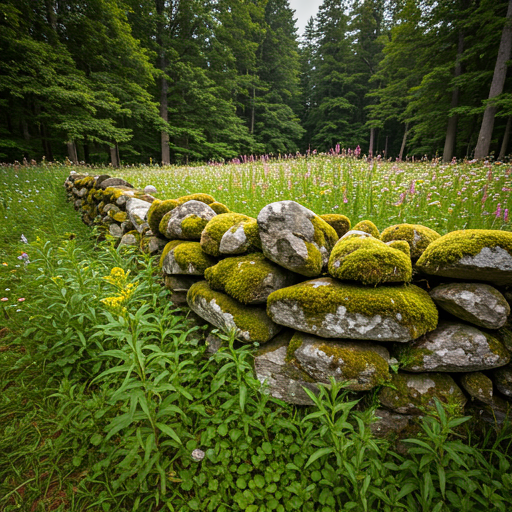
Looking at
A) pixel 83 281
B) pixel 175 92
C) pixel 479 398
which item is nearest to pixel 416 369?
pixel 479 398

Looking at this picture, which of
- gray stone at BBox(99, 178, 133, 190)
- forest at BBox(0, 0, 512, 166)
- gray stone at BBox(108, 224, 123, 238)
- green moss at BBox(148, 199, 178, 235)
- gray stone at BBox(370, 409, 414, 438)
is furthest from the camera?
forest at BBox(0, 0, 512, 166)

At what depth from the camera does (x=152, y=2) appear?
16.7m

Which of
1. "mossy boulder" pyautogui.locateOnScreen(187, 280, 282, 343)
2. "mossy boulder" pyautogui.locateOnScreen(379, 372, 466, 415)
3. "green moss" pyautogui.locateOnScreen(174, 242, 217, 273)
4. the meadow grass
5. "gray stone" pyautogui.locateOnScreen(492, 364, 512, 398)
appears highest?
the meadow grass

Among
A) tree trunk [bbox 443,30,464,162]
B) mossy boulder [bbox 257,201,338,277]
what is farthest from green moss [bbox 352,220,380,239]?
tree trunk [bbox 443,30,464,162]

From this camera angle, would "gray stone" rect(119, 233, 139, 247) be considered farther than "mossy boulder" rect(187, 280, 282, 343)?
Yes

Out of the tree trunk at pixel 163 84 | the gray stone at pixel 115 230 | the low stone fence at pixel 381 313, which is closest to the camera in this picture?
the low stone fence at pixel 381 313

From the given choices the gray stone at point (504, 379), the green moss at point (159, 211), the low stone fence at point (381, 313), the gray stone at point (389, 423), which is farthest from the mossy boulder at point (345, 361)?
the green moss at point (159, 211)

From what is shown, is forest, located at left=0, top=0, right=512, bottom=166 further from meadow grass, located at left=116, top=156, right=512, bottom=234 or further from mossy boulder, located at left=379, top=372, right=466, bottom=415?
mossy boulder, located at left=379, top=372, right=466, bottom=415

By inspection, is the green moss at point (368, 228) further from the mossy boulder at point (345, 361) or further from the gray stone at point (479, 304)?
the mossy boulder at point (345, 361)

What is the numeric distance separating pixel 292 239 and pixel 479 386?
5.48 feet

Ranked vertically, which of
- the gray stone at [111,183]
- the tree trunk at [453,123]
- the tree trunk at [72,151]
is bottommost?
the gray stone at [111,183]

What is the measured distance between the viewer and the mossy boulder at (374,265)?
1765 millimetres

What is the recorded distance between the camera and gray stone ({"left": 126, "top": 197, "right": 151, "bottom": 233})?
12.8 ft

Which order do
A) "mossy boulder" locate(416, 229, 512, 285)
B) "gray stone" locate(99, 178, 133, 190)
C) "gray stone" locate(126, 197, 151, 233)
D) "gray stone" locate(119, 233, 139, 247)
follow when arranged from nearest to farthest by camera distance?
"mossy boulder" locate(416, 229, 512, 285)
"gray stone" locate(126, 197, 151, 233)
"gray stone" locate(119, 233, 139, 247)
"gray stone" locate(99, 178, 133, 190)
